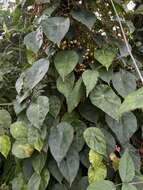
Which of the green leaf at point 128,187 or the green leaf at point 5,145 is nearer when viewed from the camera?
the green leaf at point 128,187

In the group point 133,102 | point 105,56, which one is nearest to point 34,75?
point 105,56

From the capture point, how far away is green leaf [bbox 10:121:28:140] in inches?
40.3

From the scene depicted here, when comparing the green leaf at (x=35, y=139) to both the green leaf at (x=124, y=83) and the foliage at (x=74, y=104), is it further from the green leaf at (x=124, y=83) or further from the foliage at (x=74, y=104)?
the green leaf at (x=124, y=83)

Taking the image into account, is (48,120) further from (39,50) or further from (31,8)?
(31,8)

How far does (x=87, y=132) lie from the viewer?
37.3 inches

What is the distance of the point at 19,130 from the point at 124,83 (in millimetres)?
323

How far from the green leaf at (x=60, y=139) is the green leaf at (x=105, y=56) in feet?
0.63

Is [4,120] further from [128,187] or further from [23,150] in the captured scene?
[128,187]

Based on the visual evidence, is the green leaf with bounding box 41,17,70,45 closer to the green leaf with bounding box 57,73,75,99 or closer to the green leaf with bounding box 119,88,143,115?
the green leaf with bounding box 57,73,75,99

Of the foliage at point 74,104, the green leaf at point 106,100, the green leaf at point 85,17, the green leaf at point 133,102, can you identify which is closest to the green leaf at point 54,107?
the foliage at point 74,104

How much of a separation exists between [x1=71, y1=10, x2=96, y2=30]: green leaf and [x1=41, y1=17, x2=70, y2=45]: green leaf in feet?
0.09

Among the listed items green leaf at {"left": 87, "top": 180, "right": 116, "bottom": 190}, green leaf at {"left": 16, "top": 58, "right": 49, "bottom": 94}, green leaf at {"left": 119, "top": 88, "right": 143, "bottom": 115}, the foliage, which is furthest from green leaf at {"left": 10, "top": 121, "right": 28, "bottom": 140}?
green leaf at {"left": 119, "top": 88, "right": 143, "bottom": 115}

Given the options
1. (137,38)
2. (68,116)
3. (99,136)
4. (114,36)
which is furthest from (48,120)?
(137,38)

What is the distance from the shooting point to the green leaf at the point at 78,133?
1.00m
